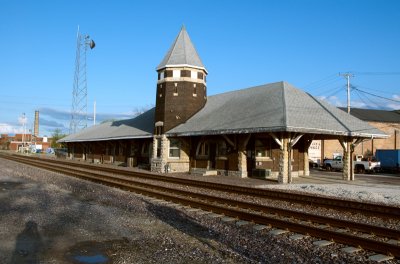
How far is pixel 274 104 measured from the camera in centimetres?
2423

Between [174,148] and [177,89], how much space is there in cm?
473

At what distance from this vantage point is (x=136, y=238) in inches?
331

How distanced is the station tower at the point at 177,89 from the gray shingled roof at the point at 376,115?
36516 millimetres

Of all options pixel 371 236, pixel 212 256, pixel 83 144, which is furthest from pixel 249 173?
pixel 83 144

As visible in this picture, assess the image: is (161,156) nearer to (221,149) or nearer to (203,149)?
(203,149)

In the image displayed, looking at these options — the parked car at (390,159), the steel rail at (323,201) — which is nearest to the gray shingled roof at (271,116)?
the steel rail at (323,201)

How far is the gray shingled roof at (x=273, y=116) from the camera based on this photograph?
69.9 ft

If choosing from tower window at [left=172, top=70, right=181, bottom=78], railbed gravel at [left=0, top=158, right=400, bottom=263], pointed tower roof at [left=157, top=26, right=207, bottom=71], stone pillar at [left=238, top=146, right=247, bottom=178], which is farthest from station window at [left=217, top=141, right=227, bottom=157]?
railbed gravel at [left=0, top=158, right=400, bottom=263]

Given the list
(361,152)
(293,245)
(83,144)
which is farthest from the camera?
(361,152)

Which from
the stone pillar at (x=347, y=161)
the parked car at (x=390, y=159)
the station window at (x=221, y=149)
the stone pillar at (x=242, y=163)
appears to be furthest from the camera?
the parked car at (x=390, y=159)

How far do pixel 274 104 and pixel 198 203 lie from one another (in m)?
13.4

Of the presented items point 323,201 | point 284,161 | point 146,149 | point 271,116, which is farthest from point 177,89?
point 323,201

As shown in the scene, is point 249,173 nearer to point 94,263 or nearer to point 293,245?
point 293,245

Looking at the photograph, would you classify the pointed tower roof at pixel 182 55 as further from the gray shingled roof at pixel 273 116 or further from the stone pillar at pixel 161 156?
the stone pillar at pixel 161 156
